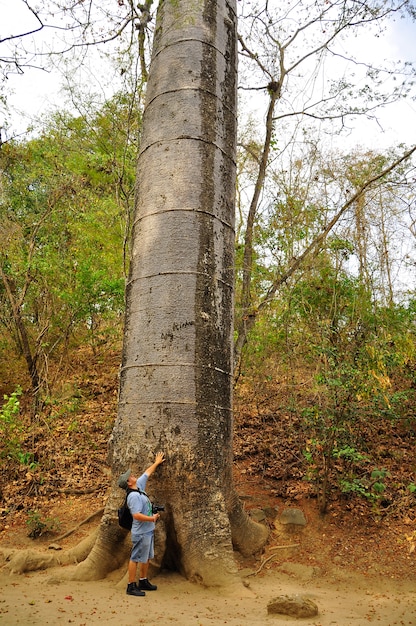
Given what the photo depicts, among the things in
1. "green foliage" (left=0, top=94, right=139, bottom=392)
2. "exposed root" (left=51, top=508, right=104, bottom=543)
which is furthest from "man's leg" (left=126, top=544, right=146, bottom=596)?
"green foliage" (left=0, top=94, right=139, bottom=392)

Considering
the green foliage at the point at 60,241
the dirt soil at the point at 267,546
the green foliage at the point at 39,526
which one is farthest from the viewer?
the green foliage at the point at 60,241

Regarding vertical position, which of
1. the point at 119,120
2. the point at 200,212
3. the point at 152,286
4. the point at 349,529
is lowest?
the point at 349,529

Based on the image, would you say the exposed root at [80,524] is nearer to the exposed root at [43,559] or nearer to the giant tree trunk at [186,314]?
the exposed root at [43,559]

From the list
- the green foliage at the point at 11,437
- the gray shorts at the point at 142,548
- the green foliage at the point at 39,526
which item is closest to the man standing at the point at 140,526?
the gray shorts at the point at 142,548

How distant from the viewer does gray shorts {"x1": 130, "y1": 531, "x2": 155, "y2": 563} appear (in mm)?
3621

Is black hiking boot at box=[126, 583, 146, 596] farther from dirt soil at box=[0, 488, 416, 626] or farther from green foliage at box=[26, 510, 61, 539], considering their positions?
green foliage at box=[26, 510, 61, 539]

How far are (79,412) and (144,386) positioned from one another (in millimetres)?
5147

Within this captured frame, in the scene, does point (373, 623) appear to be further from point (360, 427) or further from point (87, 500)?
point (87, 500)

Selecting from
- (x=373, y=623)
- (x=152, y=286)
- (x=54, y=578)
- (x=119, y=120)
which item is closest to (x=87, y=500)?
(x=54, y=578)

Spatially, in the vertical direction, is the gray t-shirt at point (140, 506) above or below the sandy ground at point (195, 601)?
above

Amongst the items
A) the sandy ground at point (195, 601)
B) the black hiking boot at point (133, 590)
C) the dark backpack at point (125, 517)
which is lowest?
the sandy ground at point (195, 601)

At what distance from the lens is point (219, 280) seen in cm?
415

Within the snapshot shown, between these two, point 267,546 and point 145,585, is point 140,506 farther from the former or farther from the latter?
point 267,546

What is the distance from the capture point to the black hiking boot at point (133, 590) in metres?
3.51
